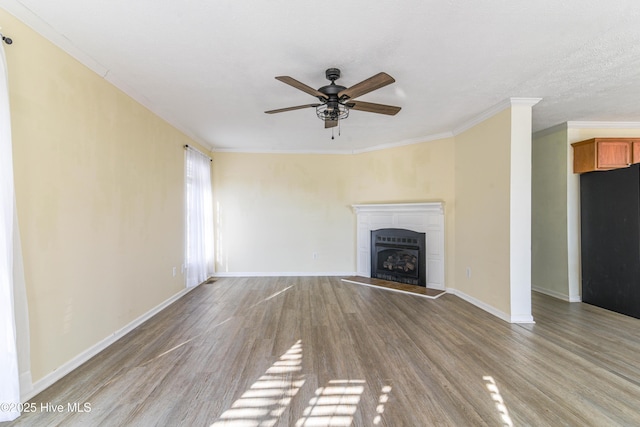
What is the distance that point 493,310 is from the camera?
3.26m

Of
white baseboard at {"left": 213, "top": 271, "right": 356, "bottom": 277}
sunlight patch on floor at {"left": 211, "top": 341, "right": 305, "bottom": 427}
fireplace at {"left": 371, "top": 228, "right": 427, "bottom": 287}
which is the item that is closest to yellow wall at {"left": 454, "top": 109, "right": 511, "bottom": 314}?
fireplace at {"left": 371, "top": 228, "right": 427, "bottom": 287}

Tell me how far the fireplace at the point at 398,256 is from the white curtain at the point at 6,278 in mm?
4522

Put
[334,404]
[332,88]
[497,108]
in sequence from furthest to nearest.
→ [497,108], [332,88], [334,404]

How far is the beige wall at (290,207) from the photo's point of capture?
206 inches

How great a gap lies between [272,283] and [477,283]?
3.26m

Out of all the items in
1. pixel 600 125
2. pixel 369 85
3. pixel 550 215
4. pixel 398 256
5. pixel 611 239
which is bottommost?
pixel 398 256

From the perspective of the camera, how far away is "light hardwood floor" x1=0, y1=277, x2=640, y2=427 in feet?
5.33

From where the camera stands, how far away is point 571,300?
3748 millimetres

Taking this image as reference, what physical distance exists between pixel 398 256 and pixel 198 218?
Answer: 3611 millimetres

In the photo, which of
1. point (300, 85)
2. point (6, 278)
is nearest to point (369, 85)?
point (300, 85)

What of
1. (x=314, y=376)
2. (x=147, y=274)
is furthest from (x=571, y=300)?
(x=147, y=274)

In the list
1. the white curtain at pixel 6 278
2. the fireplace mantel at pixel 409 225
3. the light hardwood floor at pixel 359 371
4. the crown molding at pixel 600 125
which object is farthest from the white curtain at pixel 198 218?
the crown molding at pixel 600 125

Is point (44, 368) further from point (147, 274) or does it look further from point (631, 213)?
point (631, 213)

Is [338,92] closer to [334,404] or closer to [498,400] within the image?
[334,404]
